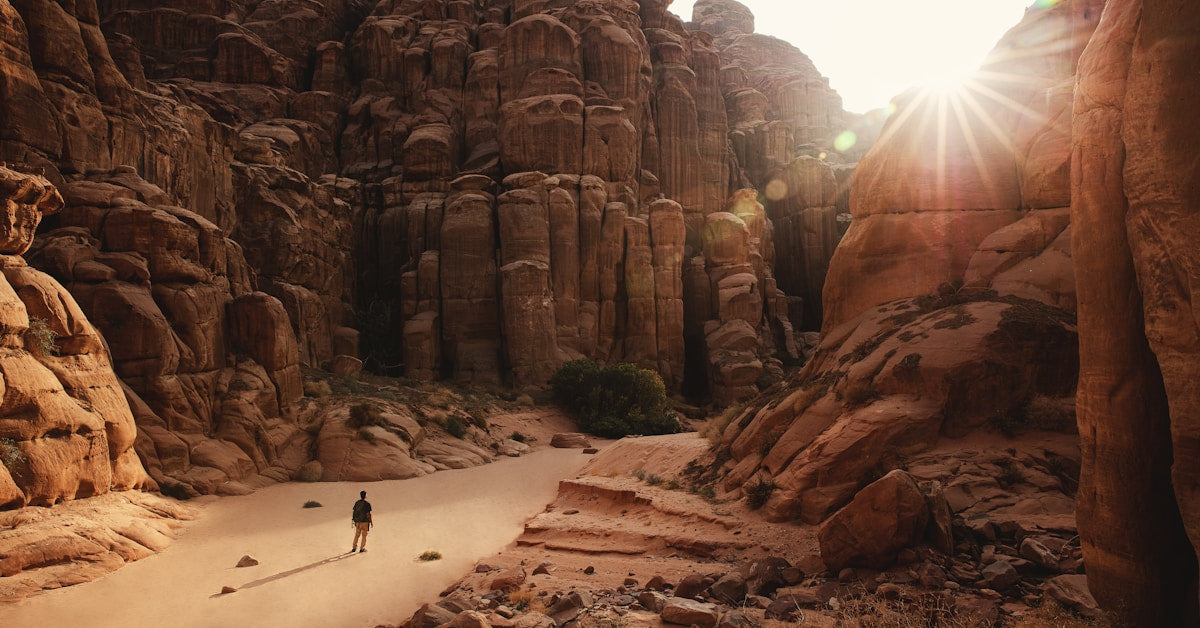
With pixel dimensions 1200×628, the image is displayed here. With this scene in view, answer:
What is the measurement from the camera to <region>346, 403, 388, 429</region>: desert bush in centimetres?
2537

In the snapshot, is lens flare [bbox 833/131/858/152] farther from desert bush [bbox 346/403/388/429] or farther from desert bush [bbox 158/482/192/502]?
desert bush [bbox 158/482/192/502]

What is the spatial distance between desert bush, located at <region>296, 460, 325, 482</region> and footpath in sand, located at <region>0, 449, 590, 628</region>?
59cm

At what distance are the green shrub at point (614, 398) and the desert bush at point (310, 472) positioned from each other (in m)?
16.4

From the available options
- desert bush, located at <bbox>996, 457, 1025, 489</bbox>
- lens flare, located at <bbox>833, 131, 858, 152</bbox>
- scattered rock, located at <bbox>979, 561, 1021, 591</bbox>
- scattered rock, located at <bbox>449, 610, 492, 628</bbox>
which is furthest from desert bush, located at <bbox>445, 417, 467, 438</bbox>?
lens flare, located at <bbox>833, 131, 858, 152</bbox>

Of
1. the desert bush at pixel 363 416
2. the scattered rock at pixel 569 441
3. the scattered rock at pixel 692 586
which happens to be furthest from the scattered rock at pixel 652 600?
the scattered rock at pixel 569 441

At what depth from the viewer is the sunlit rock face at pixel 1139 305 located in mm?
6023

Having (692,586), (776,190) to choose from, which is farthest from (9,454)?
(776,190)

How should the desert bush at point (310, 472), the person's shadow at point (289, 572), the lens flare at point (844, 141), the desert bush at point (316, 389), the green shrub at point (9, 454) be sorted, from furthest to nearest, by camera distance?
the lens flare at point (844, 141) → the desert bush at point (316, 389) → the desert bush at point (310, 472) → the person's shadow at point (289, 572) → the green shrub at point (9, 454)

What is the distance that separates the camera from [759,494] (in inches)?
554

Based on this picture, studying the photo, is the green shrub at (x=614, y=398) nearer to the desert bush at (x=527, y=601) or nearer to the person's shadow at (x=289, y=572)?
the person's shadow at (x=289, y=572)

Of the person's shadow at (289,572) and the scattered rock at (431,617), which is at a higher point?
→ the scattered rock at (431,617)

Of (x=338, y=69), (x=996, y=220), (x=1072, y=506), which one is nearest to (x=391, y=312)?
(x=338, y=69)

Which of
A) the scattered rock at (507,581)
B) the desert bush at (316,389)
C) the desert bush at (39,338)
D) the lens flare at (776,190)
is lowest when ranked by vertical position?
the scattered rock at (507,581)

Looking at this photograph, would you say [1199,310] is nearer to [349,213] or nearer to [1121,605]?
[1121,605]
